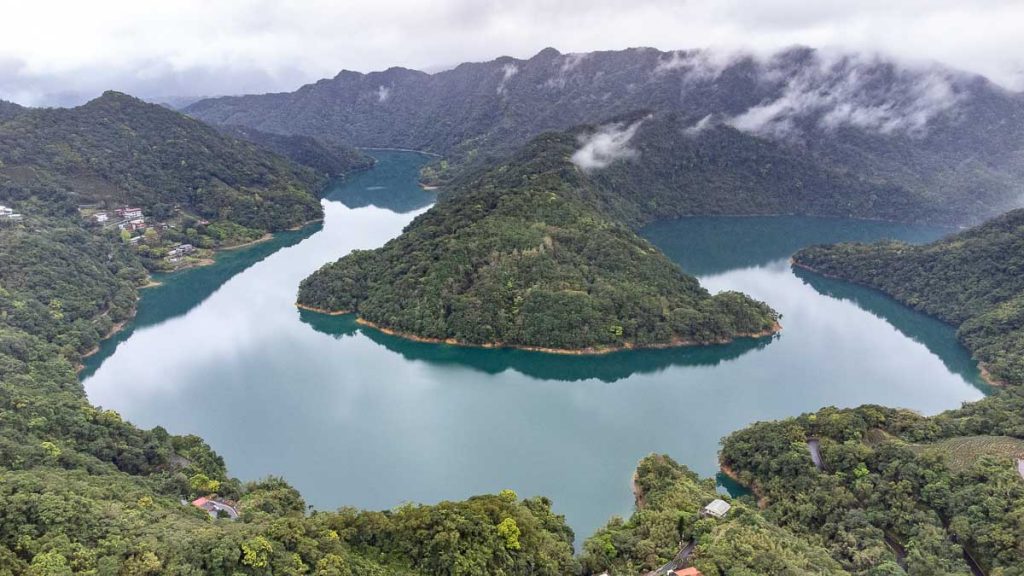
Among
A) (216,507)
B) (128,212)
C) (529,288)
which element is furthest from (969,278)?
(128,212)

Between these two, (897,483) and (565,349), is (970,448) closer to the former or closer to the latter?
(897,483)

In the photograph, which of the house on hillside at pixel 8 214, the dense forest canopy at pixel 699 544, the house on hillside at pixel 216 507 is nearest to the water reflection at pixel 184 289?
the house on hillside at pixel 8 214

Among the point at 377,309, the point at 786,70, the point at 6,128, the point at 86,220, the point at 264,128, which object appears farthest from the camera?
the point at 264,128

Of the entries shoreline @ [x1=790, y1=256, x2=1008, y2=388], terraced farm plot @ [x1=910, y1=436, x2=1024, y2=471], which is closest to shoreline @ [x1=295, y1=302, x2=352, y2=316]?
terraced farm plot @ [x1=910, y1=436, x2=1024, y2=471]

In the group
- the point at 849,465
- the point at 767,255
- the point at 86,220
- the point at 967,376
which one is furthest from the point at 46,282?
the point at 767,255

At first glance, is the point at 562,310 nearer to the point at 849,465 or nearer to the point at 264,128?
the point at 849,465

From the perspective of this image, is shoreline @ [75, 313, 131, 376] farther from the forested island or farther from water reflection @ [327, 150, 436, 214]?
water reflection @ [327, 150, 436, 214]
